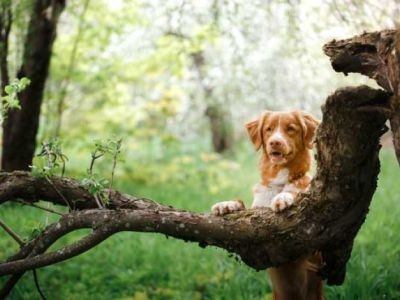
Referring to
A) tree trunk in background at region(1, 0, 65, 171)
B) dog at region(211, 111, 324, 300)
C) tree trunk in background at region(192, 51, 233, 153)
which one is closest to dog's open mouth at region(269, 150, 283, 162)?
dog at region(211, 111, 324, 300)

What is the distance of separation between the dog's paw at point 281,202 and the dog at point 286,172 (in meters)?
0.08

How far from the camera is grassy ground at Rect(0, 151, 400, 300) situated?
14.0 ft

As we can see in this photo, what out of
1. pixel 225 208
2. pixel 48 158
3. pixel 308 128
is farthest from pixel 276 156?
pixel 48 158

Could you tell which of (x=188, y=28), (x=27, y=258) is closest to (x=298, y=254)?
(x=27, y=258)

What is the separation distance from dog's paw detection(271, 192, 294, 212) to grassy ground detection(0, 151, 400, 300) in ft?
4.52

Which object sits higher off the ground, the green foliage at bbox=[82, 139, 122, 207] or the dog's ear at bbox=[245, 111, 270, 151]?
the dog's ear at bbox=[245, 111, 270, 151]

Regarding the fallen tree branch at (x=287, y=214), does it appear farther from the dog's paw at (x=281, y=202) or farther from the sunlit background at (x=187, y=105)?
the sunlit background at (x=187, y=105)

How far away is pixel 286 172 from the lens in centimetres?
304

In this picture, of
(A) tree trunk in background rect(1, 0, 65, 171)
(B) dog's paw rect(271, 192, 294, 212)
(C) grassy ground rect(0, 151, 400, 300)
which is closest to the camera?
(B) dog's paw rect(271, 192, 294, 212)

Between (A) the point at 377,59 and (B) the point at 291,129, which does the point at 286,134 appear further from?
(A) the point at 377,59

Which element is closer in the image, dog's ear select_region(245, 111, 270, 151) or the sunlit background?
dog's ear select_region(245, 111, 270, 151)

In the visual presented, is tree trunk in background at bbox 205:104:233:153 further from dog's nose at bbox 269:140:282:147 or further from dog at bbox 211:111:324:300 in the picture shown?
dog's nose at bbox 269:140:282:147

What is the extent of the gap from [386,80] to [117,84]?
24.6 feet

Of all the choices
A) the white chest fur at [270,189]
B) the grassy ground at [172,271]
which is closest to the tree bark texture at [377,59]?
the white chest fur at [270,189]
